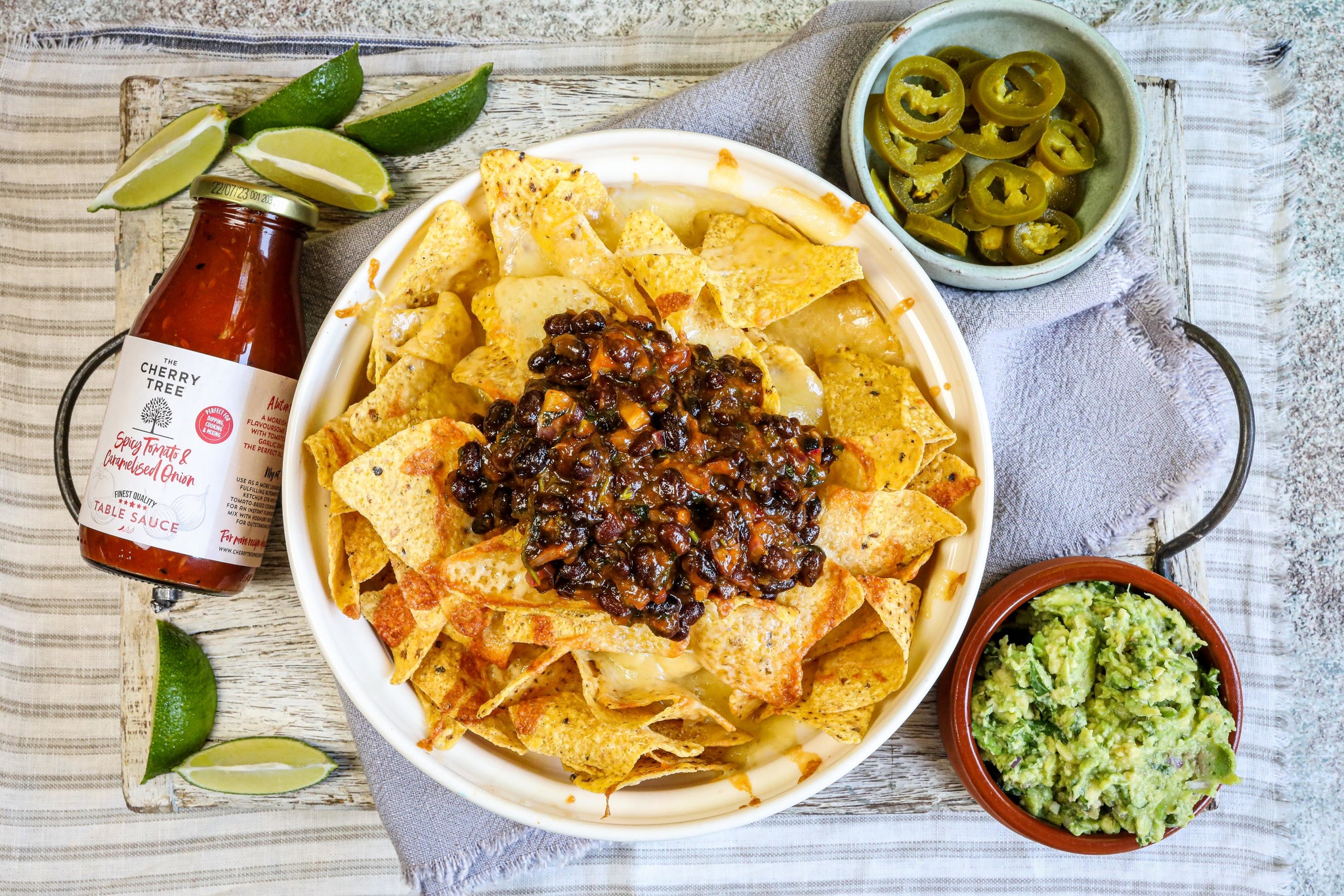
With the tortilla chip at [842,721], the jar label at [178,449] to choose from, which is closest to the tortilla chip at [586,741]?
the tortilla chip at [842,721]

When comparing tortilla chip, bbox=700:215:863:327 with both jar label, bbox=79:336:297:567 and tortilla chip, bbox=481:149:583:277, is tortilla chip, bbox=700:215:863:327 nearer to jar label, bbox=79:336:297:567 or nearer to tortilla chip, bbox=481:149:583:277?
tortilla chip, bbox=481:149:583:277

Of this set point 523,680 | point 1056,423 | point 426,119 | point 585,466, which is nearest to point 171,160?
point 426,119

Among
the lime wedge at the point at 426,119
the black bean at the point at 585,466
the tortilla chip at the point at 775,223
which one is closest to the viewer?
the black bean at the point at 585,466

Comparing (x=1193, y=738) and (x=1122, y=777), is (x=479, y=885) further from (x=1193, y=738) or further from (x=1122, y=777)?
(x=1193, y=738)

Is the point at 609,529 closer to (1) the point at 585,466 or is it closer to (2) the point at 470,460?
(1) the point at 585,466

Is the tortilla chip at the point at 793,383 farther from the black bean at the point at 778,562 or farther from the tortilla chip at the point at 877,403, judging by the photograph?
the black bean at the point at 778,562

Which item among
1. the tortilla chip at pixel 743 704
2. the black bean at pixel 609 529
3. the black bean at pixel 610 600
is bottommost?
the tortilla chip at pixel 743 704

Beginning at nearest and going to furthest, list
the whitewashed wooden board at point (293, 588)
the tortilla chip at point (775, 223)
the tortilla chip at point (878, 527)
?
the tortilla chip at point (878, 527), the tortilla chip at point (775, 223), the whitewashed wooden board at point (293, 588)
